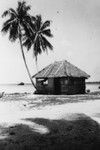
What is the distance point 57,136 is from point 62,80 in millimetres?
28979

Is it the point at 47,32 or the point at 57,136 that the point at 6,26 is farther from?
the point at 57,136

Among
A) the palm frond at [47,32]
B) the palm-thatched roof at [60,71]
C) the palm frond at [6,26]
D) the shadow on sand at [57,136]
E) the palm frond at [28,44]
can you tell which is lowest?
the palm-thatched roof at [60,71]

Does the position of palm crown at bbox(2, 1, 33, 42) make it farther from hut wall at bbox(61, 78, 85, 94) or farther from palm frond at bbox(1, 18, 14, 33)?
hut wall at bbox(61, 78, 85, 94)

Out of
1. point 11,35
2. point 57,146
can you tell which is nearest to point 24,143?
point 57,146

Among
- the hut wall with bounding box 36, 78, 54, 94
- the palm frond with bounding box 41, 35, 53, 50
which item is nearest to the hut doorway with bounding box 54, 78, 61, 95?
the hut wall with bounding box 36, 78, 54, 94

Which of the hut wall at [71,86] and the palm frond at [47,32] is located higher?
the palm frond at [47,32]

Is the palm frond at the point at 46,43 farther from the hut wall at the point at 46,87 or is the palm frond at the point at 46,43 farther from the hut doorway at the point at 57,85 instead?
the hut doorway at the point at 57,85

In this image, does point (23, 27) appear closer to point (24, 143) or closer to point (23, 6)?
point (23, 6)

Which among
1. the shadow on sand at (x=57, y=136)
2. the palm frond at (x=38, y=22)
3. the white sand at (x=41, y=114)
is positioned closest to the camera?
the shadow on sand at (x=57, y=136)

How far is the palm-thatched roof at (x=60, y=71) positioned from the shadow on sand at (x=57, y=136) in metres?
26.0

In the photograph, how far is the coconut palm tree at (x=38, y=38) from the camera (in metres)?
44.4

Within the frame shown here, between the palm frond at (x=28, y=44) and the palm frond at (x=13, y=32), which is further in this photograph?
the palm frond at (x=28, y=44)

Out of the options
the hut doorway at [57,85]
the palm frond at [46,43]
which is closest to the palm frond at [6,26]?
the palm frond at [46,43]

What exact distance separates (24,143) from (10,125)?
329 cm
